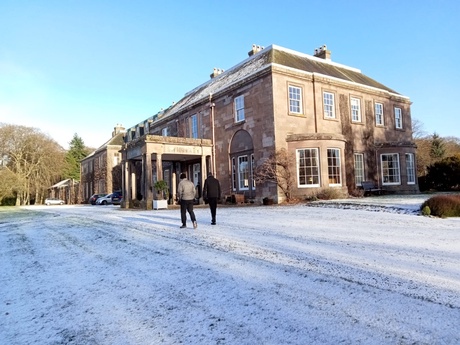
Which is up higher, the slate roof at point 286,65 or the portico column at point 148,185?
the slate roof at point 286,65

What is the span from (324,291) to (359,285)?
53 cm

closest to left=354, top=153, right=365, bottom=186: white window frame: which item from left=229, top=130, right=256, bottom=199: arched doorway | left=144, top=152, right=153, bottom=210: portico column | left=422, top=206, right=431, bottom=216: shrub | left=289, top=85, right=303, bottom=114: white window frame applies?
left=289, top=85, right=303, bottom=114: white window frame

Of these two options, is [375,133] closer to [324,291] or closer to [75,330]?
[324,291]

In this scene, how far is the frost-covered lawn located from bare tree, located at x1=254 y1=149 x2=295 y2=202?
10043mm

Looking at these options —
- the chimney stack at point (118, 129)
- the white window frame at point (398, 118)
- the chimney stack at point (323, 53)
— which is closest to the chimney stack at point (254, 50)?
the chimney stack at point (323, 53)

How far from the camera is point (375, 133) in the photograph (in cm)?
2347

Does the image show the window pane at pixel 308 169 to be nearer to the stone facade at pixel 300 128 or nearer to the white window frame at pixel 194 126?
the stone facade at pixel 300 128

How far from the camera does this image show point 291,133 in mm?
18953

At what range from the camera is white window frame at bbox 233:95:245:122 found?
819 inches

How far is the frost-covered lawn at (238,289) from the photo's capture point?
307cm

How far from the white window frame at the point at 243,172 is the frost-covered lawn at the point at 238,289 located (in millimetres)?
12700

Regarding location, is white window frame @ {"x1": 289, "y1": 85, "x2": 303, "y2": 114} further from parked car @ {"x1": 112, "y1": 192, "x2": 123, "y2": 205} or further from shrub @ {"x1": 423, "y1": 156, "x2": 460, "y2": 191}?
parked car @ {"x1": 112, "y1": 192, "x2": 123, "y2": 205}

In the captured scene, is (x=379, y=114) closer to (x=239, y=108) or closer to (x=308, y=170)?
(x=308, y=170)

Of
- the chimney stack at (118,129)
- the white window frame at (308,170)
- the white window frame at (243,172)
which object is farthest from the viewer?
the chimney stack at (118,129)
